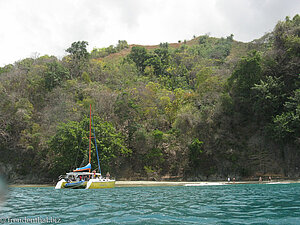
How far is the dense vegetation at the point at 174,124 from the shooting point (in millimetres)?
38156

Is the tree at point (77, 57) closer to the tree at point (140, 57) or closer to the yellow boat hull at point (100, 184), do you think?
the tree at point (140, 57)

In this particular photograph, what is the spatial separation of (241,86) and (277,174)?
12880 millimetres

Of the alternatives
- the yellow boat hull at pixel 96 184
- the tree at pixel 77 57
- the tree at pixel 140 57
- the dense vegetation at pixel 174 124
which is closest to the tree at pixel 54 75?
the dense vegetation at pixel 174 124

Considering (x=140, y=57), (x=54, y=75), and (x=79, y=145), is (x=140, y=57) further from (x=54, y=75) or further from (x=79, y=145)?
(x=79, y=145)

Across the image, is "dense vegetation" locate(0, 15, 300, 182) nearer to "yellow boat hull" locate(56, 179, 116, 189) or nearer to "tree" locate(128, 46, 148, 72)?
"yellow boat hull" locate(56, 179, 116, 189)

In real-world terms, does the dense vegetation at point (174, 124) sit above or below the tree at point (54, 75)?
below

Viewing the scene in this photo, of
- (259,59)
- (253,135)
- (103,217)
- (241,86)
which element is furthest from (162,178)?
(103,217)

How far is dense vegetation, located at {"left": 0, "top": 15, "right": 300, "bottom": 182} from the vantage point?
3816 cm

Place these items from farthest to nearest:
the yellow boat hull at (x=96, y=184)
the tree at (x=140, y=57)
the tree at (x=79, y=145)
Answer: the tree at (x=140, y=57), the tree at (x=79, y=145), the yellow boat hull at (x=96, y=184)

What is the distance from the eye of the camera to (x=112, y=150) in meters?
38.7

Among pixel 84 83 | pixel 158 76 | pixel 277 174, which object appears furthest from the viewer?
pixel 158 76

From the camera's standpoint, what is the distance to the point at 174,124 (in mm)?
42281

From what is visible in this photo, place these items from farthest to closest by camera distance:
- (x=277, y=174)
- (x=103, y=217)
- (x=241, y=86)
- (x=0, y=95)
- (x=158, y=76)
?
1. (x=158, y=76)
2. (x=0, y=95)
3. (x=241, y=86)
4. (x=277, y=174)
5. (x=103, y=217)

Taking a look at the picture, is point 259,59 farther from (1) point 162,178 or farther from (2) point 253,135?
(1) point 162,178
